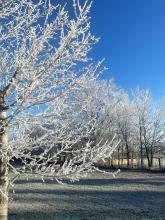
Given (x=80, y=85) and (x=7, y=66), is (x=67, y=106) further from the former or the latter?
(x=7, y=66)

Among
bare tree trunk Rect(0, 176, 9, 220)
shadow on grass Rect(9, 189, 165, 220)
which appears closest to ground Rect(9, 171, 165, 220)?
shadow on grass Rect(9, 189, 165, 220)

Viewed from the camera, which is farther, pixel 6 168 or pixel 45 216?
pixel 45 216

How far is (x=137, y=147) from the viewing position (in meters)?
60.5

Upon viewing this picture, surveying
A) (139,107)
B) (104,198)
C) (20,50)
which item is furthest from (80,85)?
(139,107)

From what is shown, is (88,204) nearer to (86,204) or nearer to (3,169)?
(86,204)

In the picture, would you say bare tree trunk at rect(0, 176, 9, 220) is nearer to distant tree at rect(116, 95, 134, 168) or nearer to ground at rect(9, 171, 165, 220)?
ground at rect(9, 171, 165, 220)

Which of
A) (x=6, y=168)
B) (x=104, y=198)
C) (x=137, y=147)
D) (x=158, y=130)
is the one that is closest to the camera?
(x=6, y=168)

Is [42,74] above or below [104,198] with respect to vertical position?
above

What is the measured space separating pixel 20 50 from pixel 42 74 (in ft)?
1.62

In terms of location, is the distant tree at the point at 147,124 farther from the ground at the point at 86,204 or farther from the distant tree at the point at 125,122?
the ground at the point at 86,204

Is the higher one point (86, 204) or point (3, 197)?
point (3, 197)

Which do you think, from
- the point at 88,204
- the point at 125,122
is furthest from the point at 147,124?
the point at 88,204

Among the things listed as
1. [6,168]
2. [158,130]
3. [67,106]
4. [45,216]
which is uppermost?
[158,130]

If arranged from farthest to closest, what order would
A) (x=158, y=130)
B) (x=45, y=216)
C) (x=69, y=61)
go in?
(x=158, y=130) → (x=45, y=216) → (x=69, y=61)
